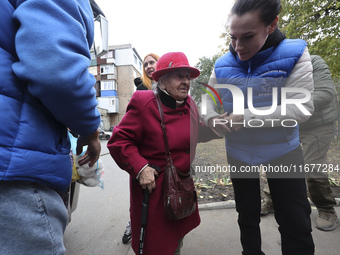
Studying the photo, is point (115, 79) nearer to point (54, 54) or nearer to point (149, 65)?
point (149, 65)

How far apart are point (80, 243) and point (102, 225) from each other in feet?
1.27

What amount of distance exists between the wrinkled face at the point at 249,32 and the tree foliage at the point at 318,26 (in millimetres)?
6698

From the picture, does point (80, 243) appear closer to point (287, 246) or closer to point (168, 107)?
point (168, 107)

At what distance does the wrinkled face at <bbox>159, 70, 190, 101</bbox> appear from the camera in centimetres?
150

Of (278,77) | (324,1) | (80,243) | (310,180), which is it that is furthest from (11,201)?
(324,1)

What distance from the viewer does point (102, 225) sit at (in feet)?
8.61

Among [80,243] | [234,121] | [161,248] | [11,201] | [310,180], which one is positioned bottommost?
[80,243]

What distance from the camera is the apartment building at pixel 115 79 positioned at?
118 ft

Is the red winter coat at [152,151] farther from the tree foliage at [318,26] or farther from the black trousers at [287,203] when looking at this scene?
the tree foliage at [318,26]

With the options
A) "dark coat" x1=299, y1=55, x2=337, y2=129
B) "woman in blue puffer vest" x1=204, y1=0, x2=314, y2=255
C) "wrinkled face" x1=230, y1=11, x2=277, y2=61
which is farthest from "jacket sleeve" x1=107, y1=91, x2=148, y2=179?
"dark coat" x1=299, y1=55, x2=337, y2=129

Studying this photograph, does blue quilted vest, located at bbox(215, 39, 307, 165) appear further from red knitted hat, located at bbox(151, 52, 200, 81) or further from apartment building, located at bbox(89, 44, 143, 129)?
apartment building, located at bbox(89, 44, 143, 129)

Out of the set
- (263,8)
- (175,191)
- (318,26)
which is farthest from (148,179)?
(318,26)

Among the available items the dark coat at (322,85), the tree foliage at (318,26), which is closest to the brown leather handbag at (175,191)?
the dark coat at (322,85)

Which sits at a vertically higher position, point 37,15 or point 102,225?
point 37,15
